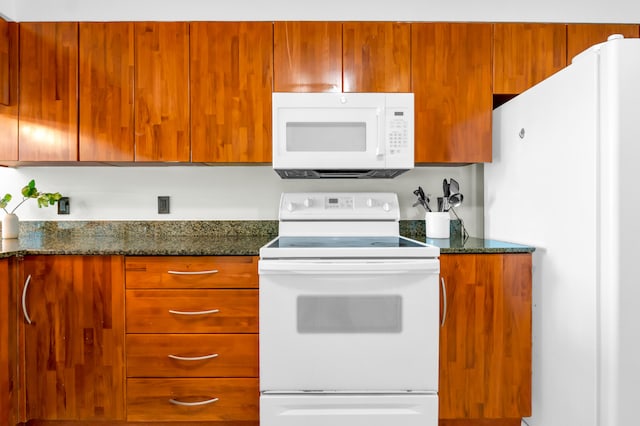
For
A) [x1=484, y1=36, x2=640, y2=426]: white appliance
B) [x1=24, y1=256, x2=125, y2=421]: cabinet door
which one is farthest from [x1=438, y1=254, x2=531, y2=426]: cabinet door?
[x1=24, y1=256, x2=125, y2=421]: cabinet door

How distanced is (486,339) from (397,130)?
3.35 feet

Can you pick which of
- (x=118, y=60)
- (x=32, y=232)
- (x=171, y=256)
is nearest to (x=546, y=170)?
(x=171, y=256)

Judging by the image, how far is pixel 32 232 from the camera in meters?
2.32

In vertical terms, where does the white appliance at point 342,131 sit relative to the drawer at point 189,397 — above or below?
above

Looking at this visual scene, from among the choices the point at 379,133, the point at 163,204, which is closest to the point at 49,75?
the point at 163,204

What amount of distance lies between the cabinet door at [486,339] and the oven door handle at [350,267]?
19 cm

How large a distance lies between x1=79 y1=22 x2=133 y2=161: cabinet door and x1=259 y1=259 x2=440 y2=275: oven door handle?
1045 millimetres

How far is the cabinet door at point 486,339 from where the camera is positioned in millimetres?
1756

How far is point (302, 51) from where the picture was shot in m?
2.04

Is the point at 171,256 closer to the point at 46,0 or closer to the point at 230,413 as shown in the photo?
the point at 230,413

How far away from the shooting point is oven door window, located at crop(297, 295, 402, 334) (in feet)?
5.43

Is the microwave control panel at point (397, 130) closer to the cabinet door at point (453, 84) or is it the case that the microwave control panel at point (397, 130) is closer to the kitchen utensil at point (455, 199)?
the cabinet door at point (453, 84)

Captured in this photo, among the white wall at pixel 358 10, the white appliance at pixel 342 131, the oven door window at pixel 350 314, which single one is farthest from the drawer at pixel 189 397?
the white wall at pixel 358 10

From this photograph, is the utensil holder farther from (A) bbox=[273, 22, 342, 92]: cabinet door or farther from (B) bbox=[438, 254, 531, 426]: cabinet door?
(A) bbox=[273, 22, 342, 92]: cabinet door
